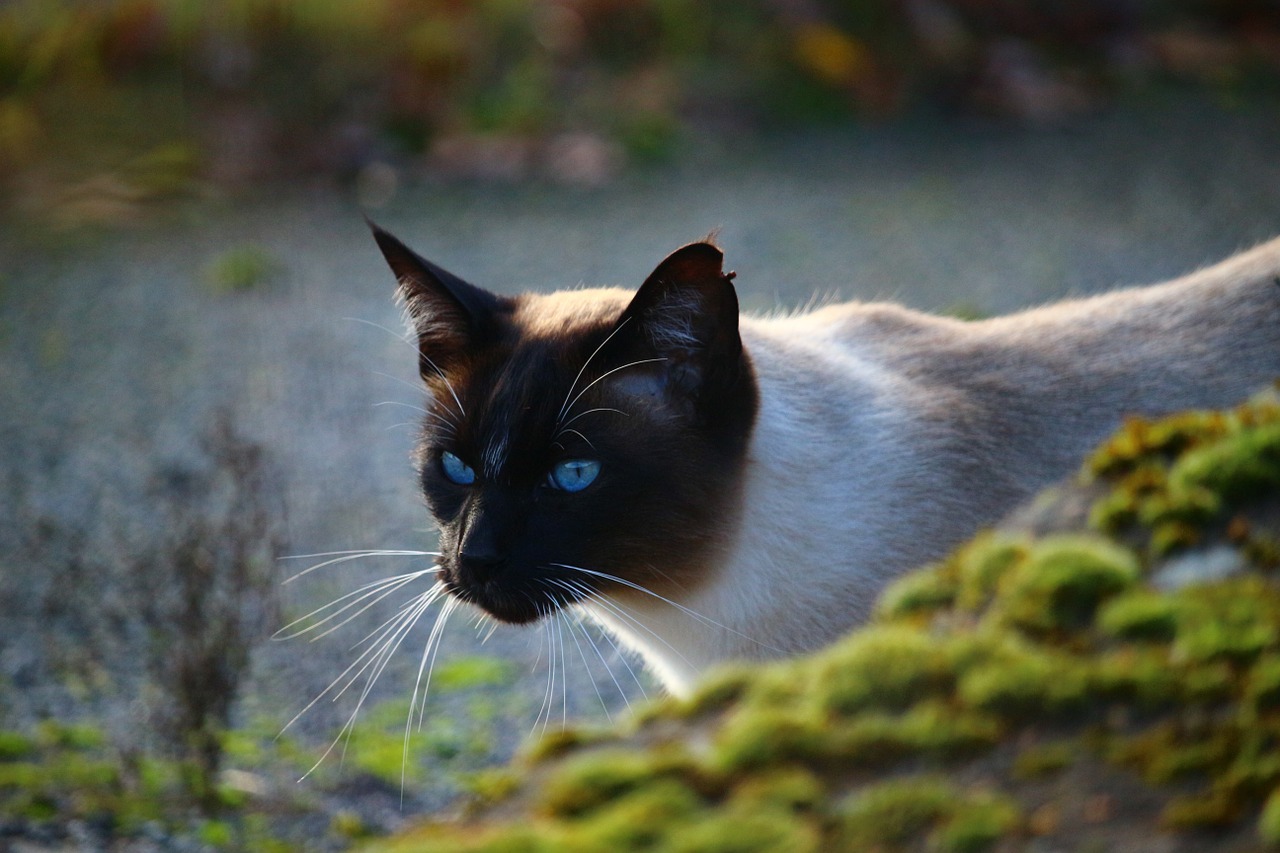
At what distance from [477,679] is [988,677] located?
2.97m

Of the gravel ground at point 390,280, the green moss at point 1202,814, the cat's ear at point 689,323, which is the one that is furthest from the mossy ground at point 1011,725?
the gravel ground at point 390,280

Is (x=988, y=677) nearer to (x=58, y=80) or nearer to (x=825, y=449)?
(x=825, y=449)

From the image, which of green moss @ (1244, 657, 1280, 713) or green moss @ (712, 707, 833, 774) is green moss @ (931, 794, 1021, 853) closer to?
green moss @ (712, 707, 833, 774)

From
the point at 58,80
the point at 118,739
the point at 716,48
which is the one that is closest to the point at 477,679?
the point at 118,739

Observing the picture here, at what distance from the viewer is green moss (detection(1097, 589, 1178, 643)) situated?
1.33 meters

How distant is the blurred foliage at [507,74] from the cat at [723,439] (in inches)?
230

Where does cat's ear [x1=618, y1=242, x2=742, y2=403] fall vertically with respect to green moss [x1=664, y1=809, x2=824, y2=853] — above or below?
above

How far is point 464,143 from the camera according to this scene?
8820 millimetres

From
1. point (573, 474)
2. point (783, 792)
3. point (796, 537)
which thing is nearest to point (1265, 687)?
point (783, 792)

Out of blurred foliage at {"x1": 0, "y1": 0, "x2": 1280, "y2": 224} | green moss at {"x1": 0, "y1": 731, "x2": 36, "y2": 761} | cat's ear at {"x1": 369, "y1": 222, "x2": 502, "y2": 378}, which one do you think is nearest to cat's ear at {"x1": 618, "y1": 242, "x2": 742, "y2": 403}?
cat's ear at {"x1": 369, "y1": 222, "x2": 502, "y2": 378}

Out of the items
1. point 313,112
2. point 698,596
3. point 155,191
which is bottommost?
point 698,596

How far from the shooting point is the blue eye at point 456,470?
8.87ft

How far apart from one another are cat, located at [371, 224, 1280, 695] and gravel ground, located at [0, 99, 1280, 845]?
4.49ft

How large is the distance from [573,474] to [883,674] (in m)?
1.29
